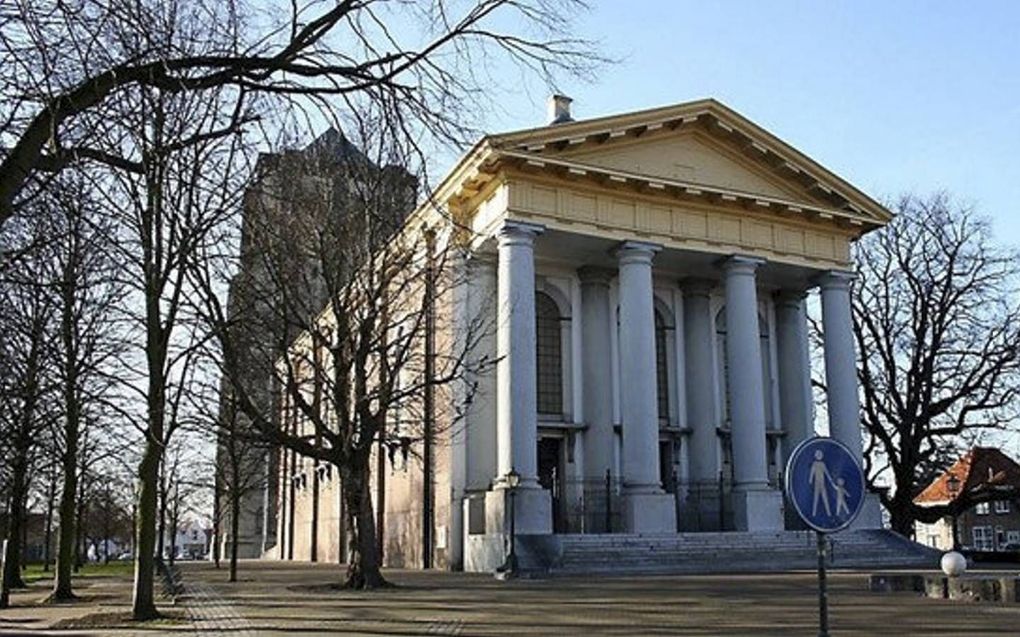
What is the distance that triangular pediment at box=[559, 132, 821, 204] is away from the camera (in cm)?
3441

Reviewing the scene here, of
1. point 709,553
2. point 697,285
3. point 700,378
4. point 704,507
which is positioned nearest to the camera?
point 709,553

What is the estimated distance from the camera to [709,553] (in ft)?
99.8

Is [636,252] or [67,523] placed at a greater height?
[636,252]

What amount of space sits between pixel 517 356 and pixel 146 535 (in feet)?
51.9

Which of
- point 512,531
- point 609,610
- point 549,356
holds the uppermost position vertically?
point 549,356

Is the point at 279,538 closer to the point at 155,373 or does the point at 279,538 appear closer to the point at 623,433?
the point at 623,433

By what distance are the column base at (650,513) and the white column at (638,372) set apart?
0.88 feet

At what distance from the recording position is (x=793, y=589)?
20875 millimetres

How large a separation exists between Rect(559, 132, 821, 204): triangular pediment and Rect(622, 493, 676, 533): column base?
10363 millimetres

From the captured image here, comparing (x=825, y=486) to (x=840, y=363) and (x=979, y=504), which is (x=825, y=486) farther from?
(x=979, y=504)

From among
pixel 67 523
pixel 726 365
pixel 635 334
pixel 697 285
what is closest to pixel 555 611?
→ pixel 67 523

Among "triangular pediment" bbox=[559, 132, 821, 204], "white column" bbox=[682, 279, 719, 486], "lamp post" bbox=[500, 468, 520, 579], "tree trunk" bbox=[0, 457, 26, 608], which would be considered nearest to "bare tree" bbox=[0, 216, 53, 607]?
"tree trunk" bbox=[0, 457, 26, 608]

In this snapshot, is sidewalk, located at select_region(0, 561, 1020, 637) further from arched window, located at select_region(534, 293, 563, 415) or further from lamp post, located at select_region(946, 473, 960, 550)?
lamp post, located at select_region(946, 473, 960, 550)

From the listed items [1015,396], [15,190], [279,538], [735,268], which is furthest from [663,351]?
[279,538]
